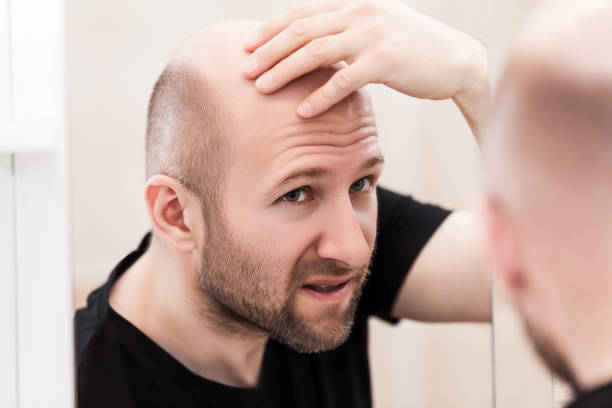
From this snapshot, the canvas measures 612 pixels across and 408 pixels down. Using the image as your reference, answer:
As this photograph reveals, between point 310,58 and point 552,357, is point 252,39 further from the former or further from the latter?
point 552,357

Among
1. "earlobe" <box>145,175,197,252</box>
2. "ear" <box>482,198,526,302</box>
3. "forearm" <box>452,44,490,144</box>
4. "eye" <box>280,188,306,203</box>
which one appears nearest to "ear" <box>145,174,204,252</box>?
"earlobe" <box>145,175,197,252</box>

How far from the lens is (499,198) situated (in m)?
0.47

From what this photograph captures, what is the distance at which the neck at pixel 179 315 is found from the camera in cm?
94

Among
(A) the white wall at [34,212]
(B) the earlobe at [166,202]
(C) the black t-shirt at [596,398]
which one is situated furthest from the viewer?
(B) the earlobe at [166,202]

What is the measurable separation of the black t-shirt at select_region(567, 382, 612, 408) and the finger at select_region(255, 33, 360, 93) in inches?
20.2

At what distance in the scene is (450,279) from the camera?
112 centimetres

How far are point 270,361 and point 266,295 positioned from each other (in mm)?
161

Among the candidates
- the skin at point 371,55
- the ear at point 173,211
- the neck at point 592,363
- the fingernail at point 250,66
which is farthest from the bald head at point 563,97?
the ear at point 173,211

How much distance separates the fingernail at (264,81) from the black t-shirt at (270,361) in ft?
0.89

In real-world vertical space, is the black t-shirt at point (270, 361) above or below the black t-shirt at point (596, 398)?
below

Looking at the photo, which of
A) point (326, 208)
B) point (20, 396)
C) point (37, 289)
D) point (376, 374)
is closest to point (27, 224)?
point (37, 289)

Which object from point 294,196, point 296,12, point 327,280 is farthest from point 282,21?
point 327,280

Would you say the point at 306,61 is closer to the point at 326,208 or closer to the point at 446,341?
the point at 326,208

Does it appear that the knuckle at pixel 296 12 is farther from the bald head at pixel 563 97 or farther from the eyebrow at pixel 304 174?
the bald head at pixel 563 97
